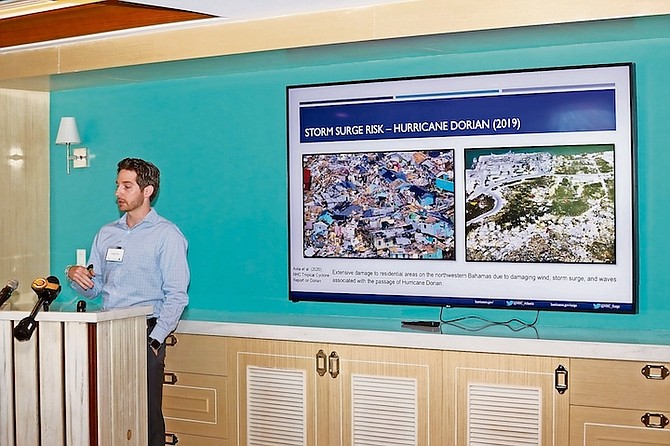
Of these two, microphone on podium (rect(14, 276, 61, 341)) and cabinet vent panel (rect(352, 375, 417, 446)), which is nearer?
microphone on podium (rect(14, 276, 61, 341))

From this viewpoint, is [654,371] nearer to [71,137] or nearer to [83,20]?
[83,20]

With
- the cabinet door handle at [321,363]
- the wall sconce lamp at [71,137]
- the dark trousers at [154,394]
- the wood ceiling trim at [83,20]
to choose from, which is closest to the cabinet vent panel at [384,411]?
the cabinet door handle at [321,363]

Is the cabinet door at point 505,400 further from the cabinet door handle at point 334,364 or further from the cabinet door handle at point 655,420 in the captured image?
the cabinet door handle at point 334,364

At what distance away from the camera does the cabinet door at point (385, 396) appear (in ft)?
14.5

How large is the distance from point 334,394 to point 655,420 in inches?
60.6

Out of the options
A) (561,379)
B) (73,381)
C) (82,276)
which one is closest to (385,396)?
(561,379)

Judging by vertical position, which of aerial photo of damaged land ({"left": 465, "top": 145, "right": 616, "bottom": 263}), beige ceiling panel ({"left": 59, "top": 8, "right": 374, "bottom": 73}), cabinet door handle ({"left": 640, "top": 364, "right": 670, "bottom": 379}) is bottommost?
cabinet door handle ({"left": 640, "top": 364, "right": 670, "bottom": 379})

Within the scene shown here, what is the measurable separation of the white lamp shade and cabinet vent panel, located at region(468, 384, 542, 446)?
9.91ft

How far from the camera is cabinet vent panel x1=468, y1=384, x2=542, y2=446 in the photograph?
423cm

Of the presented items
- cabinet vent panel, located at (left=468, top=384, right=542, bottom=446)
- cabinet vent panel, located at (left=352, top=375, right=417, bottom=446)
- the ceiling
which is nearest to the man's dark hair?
the ceiling

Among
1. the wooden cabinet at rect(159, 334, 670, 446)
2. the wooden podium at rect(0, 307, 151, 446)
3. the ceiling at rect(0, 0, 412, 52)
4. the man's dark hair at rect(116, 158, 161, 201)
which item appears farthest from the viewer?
the man's dark hair at rect(116, 158, 161, 201)

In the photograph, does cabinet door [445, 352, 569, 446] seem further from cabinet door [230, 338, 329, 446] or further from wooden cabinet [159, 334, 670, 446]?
cabinet door [230, 338, 329, 446]

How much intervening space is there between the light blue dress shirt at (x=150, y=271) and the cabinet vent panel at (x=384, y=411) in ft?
3.29

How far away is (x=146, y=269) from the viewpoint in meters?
4.79
